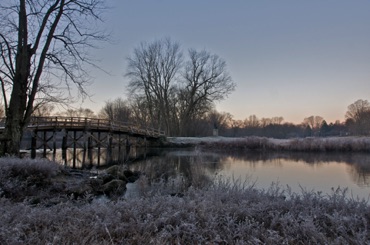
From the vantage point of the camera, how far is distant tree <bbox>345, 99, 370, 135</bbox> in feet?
243

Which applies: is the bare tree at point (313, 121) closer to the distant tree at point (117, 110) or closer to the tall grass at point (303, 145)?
the distant tree at point (117, 110)

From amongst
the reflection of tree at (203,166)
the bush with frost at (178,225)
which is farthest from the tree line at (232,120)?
the bush with frost at (178,225)

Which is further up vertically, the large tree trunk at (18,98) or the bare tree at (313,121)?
the bare tree at (313,121)

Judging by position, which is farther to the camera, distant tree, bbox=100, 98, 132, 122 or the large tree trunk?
distant tree, bbox=100, 98, 132, 122

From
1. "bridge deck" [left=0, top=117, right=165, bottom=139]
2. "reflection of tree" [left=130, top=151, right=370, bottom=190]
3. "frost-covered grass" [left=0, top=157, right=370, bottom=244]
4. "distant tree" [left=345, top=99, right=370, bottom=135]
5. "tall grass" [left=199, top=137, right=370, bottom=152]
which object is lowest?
"reflection of tree" [left=130, top=151, right=370, bottom=190]

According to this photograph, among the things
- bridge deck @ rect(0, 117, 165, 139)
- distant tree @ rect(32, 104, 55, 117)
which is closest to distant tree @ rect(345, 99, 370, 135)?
bridge deck @ rect(0, 117, 165, 139)

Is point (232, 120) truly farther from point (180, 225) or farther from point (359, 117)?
point (180, 225)

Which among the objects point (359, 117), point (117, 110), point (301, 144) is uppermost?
point (117, 110)

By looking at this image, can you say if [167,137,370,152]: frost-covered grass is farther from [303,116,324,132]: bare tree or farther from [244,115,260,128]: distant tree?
[303,116,324,132]: bare tree

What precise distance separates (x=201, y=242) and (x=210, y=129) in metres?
56.1

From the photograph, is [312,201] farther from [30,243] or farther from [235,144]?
[235,144]

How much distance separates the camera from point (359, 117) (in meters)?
79.6

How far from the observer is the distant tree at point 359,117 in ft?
243

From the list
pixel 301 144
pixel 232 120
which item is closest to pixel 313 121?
pixel 232 120
